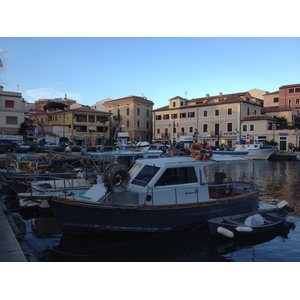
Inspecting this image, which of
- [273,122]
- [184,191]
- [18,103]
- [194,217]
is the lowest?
[194,217]

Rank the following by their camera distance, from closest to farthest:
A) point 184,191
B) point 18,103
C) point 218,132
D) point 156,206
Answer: point 156,206 < point 184,191 < point 18,103 < point 218,132

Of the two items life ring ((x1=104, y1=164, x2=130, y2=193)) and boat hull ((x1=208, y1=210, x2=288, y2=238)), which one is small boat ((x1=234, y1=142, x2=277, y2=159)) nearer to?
boat hull ((x1=208, y1=210, x2=288, y2=238))

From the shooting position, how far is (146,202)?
9172mm

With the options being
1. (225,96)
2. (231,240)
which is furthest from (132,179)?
(225,96)

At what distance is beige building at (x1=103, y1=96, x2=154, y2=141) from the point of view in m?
64.3

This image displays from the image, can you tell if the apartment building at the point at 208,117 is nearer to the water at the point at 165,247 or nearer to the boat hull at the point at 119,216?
the water at the point at 165,247

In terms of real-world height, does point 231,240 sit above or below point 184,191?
below

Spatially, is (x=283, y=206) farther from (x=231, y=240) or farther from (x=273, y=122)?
(x=273, y=122)

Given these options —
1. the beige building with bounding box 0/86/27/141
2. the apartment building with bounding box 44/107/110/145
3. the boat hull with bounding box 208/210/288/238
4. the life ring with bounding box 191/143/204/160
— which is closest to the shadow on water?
the boat hull with bounding box 208/210/288/238

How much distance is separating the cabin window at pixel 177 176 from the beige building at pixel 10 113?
45645 millimetres

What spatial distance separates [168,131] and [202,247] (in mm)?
55156

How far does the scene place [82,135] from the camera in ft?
197

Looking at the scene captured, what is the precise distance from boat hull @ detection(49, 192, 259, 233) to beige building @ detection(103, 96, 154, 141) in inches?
2112

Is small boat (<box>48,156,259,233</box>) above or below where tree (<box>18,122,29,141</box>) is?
below
